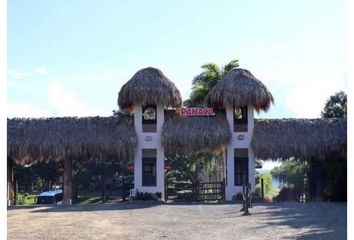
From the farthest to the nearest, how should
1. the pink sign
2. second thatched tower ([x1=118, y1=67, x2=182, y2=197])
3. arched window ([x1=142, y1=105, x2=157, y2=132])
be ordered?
the pink sign < arched window ([x1=142, y1=105, x2=157, y2=132]) < second thatched tower ([x1=118, y1=67, x2=182, y2=197])

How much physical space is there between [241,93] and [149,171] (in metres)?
4.54

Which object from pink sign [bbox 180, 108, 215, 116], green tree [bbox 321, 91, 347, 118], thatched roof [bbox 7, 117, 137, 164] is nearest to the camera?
thatched roof [bbox 7, 117, 137, 164]

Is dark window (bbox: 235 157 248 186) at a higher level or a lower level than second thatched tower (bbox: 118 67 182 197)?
lower

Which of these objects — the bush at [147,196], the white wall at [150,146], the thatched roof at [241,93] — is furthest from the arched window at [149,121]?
the bush at [147,196]

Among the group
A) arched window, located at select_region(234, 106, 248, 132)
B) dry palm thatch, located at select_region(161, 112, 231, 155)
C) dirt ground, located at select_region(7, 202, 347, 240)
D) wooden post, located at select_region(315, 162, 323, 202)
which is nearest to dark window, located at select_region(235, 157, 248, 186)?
dry palm thatch, located at select_region(161, 112, 231, 155)

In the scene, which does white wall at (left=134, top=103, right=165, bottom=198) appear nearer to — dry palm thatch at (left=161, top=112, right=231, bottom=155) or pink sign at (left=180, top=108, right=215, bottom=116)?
dry palm thatch at (left=161, top=112, right=231, bottom=155)

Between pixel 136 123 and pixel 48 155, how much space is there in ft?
11.4

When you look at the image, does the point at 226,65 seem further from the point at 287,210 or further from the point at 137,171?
the point at 287,210

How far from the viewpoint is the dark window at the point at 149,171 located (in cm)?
1933

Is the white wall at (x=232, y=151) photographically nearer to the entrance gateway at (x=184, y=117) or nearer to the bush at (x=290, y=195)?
the entrance gateway at (x=184, y=117)

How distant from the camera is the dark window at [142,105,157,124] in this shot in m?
19.7

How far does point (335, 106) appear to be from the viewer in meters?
23.6

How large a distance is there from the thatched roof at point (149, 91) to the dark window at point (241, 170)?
10.4ft

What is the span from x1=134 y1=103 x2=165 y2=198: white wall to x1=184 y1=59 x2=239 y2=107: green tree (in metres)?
5.29
